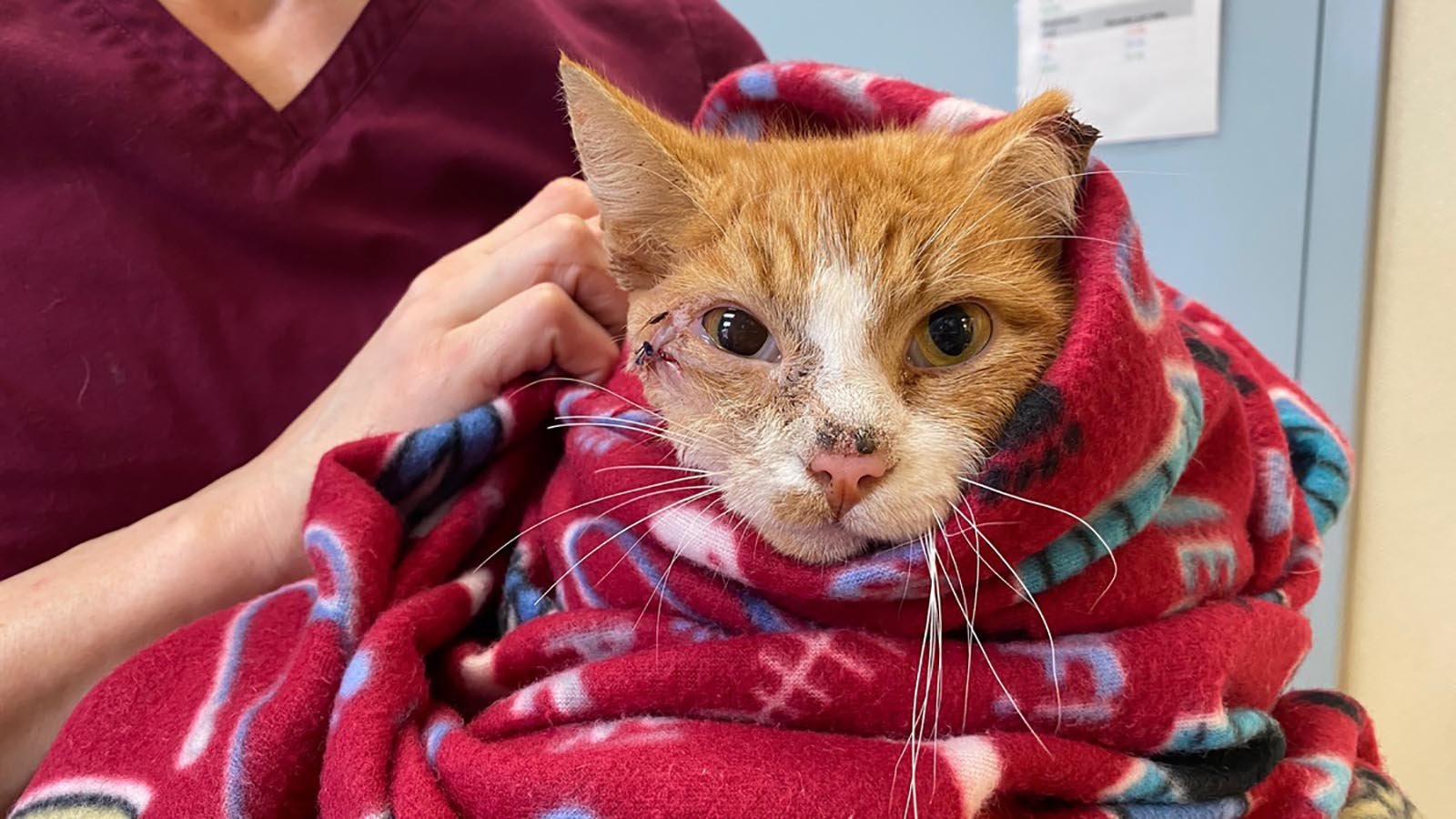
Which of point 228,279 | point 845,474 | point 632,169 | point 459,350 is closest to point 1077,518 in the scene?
point 845,474

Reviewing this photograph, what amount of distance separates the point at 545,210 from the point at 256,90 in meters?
0.38

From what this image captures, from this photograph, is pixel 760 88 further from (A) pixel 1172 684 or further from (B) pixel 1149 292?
(A) pixel 1172 684

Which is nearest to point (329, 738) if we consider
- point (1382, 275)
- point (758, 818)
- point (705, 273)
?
point (758, 818)

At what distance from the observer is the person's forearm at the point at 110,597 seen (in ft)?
2.48

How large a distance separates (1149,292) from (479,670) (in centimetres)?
56

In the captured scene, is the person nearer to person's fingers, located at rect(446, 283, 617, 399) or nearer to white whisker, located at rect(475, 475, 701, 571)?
person's fingers, located at rect(446, 283, 617, 399)

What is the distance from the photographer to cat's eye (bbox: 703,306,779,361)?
705 millimetres

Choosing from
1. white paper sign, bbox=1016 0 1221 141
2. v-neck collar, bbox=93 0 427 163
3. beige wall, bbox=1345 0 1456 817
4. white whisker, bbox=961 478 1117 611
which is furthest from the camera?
white paper sign, bbox=1016 0 1221 141

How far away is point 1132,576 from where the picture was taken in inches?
23.6

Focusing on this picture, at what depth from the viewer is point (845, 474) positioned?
57cm

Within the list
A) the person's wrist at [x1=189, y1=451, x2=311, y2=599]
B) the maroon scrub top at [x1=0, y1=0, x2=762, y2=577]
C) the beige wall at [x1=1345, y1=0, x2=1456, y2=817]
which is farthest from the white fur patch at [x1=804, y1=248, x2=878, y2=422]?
the beige wall at [x1=1345, y1=0, x2=1456, y2=817]

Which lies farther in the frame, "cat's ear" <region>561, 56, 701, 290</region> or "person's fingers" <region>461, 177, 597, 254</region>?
"person's fingers" <region>461, 177, 597, 254</region>

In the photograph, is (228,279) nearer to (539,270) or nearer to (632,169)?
(539,270)

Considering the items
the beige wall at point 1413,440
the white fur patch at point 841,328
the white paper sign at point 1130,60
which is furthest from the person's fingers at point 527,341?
the beige wall at point 1413,440
